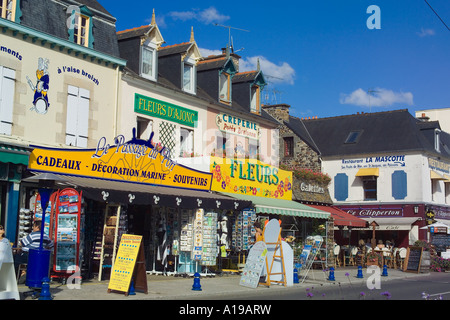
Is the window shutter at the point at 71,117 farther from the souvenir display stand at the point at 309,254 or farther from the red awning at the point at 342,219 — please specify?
the red awning at the point at 342,219

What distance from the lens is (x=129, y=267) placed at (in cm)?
1299

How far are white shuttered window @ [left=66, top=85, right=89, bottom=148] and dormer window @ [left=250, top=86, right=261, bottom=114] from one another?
9491 millimetres

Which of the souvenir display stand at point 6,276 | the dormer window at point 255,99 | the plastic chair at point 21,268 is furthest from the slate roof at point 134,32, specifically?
the souvenir display stand at point 6,276

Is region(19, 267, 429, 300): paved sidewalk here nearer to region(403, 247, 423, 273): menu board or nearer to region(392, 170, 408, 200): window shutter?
region(403, 247, 423, 273): menu board

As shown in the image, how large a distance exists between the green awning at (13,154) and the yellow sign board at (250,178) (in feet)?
25.6

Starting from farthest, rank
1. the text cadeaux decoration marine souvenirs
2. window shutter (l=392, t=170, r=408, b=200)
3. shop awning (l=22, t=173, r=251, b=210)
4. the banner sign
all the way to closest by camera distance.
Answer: window shutter (l=392, t=170, r=408, b=200) < the banner sign < the text cadeaux decoration marine souvenirs < shop awning (l=22, t=173, r=251, b=210)

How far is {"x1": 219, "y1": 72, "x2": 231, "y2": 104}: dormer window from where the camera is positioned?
2345cm

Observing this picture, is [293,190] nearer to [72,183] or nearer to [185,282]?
[185,282]

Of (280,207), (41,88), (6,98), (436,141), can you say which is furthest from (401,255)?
(6,98)

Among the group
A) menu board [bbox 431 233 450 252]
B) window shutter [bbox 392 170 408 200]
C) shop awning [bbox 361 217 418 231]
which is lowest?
menu board [bbox 431 233 450 252]

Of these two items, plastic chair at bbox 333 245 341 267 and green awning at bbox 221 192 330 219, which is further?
plastic chair at bbox 333 245 341 267

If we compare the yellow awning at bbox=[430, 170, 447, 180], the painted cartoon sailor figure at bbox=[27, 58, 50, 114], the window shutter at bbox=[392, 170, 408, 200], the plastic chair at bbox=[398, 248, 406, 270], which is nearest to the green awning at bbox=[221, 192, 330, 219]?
the plastic chair at bbox=[398, 248, 406, 270]

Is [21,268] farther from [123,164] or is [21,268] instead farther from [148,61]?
[148,61]
